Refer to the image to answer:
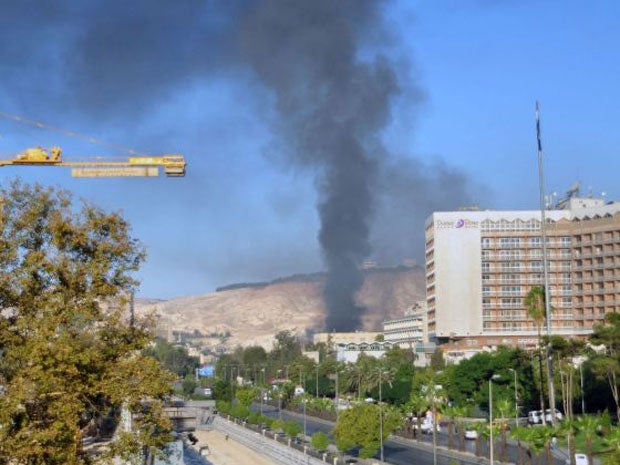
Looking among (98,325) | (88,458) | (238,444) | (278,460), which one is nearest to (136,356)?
(98,325)

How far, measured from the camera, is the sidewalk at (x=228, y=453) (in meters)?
138

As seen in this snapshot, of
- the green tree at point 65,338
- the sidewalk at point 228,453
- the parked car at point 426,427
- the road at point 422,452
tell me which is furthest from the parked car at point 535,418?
the green tree at point 65,338

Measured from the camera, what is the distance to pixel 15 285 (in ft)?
124

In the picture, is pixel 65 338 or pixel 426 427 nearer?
pixel 65 338

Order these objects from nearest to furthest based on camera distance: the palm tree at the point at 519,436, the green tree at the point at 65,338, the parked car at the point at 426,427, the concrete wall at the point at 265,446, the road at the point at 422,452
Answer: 1. the green tree at the point at 65,338
2. the palm tree at the point at 519,436
3. the road at the point at 422,452
4. the concrete wall at the point at 265,446
5. the parked car at the point at 426,427

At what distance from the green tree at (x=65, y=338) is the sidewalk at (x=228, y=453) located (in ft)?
320

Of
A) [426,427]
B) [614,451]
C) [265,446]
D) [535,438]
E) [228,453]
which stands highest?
[614,451]

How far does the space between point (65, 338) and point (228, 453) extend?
11809 centimetres

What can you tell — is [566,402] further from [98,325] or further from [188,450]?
[98,325]

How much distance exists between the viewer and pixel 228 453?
15062 cm

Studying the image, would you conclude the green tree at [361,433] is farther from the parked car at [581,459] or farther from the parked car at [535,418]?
the parked car at [535,418]

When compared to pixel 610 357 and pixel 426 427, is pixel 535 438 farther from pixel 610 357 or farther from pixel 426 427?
pixel 426 427

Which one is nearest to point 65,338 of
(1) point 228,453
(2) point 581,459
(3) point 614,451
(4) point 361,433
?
(3) point 614,451

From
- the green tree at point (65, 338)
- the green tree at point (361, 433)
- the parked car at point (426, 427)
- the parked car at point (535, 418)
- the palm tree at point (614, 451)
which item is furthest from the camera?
the parked car at point (426, 427)
